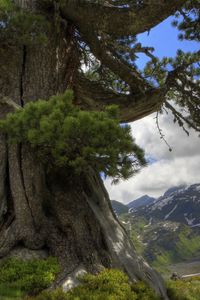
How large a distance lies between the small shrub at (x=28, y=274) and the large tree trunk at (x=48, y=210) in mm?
381

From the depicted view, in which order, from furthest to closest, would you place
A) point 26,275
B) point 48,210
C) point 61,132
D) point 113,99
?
point 113,99 → point 48,210 → point 26,275 → point 61,132

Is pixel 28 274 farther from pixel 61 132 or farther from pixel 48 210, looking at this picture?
pixel 61 132

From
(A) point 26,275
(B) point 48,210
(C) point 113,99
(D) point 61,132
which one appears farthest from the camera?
(C) point 113,99

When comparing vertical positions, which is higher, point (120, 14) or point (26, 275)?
point (120, 14)

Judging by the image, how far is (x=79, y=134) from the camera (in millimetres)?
Result: 9016

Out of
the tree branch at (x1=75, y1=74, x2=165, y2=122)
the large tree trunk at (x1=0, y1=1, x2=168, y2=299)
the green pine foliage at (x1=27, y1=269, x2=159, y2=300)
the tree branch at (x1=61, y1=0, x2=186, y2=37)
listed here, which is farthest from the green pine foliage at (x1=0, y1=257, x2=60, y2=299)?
the tree branch at (x1=61, y1=0, x2=186, y2=37)

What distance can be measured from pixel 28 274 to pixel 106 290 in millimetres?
2128

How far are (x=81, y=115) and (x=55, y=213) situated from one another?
4.18 m

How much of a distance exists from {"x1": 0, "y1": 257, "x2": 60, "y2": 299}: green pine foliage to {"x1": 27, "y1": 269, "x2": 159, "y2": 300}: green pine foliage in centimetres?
81

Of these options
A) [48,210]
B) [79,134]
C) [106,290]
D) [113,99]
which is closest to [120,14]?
[113,99]

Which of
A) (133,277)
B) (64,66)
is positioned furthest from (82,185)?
(64,66)

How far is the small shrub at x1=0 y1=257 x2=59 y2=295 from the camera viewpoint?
996 centimetres

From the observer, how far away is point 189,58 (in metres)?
14.1

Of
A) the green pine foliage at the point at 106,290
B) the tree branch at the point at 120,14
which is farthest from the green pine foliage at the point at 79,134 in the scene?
the tree branch at the point at 120,14
